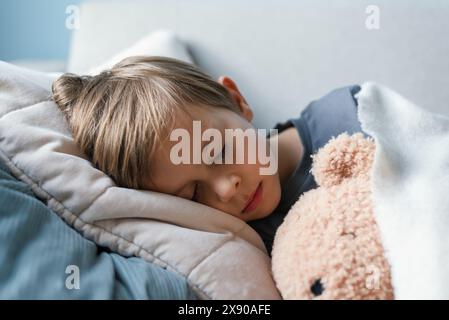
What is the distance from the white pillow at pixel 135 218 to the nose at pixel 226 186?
29mm

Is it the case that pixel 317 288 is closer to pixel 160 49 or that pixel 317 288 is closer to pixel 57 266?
pixel 57 266

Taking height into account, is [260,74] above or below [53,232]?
above

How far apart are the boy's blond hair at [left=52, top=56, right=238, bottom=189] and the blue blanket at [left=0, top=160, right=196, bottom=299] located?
12cm

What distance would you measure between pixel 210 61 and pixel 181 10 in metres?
0.17

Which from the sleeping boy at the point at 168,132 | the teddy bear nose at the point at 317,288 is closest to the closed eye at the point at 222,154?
the sleeping boy at the point at 168,132

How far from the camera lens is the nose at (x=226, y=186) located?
0.65m

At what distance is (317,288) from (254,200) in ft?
0.72

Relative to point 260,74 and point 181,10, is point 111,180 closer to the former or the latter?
point 260,74

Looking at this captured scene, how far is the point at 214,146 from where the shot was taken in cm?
67

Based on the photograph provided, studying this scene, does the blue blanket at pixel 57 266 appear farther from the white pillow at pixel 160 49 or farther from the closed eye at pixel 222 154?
the white pillow at pixel 160 49

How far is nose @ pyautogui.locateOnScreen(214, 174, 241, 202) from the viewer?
25.7 inches
